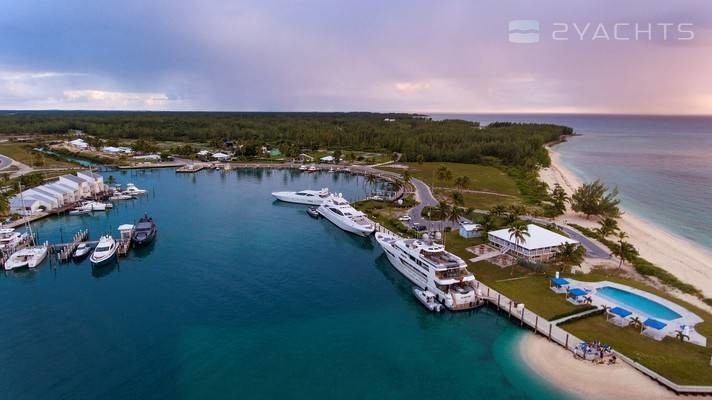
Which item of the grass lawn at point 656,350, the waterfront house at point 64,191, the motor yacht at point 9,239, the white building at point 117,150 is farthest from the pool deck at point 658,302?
the white building at point 117,150

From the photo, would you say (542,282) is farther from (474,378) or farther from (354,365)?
(354,365)

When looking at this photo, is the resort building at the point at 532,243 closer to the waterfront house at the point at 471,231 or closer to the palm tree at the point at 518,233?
the palm tree at the point at 518,233

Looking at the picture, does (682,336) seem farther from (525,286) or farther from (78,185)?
(78,185)


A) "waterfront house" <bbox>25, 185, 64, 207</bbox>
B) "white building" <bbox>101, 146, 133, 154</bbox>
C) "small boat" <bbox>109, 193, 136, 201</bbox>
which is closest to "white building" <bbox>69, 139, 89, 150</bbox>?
"white building" <bbox>101, 146, 133, 154</bbox>

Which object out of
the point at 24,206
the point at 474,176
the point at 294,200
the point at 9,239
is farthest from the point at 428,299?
the point at 474,176

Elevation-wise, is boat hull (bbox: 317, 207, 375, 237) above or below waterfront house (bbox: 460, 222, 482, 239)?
below

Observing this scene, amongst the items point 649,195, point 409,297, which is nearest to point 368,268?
Answer: point 409,297

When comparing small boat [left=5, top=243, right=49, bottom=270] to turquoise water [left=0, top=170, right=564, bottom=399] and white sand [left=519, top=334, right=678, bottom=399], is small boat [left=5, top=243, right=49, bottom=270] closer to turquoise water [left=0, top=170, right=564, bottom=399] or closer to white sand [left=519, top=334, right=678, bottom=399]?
turquoise water [left=0, top=170, right=564, bottom=399]
